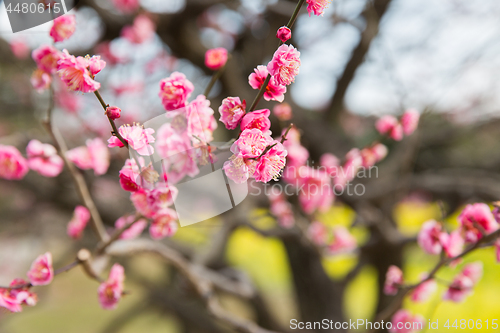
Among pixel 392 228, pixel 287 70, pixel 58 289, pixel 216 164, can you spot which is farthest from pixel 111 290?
pixel 58 289

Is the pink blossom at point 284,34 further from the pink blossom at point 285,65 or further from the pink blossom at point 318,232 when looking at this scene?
the pink blossom at point 318,232

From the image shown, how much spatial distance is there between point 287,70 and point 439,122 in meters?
3.95

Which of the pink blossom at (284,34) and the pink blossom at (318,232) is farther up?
the pink blossom at (284,34)

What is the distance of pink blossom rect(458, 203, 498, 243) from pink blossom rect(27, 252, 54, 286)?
114 cm

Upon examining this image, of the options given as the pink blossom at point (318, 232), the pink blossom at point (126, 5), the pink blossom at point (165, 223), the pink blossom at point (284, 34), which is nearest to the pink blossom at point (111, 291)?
the pink blossom at point (165, 223)

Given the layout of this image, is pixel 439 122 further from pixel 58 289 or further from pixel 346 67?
pixel 58 289

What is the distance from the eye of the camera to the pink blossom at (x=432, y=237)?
98cm

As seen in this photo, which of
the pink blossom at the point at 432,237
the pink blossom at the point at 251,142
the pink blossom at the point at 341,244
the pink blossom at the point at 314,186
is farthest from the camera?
the pink blossom at the point at 341,244

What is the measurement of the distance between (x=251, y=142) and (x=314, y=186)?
113cm

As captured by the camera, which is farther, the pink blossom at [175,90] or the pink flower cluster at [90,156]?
the pink flower cluster at [90,156]

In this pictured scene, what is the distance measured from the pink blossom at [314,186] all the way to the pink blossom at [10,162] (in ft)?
3.82

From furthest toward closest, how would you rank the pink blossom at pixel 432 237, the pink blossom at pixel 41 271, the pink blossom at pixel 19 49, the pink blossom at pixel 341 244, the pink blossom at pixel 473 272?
the pink blossom at pixel 341 244, the pink blossom at pixel 19 49, the pink blossom at pixel 473 272, the pink blossom at pixel 432 237, the pink blossom at pixel 41 271

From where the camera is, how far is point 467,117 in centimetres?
359

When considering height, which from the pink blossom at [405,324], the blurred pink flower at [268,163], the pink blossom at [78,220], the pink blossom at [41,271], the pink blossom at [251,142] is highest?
the pink blossom at [251,142]
